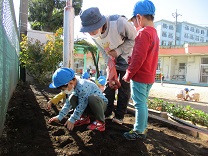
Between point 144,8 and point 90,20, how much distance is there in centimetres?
58

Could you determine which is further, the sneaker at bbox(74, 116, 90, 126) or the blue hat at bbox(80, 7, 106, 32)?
the sneaker at bbox(74, 116, 90, 126)

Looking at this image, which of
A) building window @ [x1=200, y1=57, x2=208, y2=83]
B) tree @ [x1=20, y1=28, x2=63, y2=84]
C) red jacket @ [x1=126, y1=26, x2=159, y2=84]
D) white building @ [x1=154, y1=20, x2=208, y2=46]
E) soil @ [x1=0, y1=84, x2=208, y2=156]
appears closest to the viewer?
soil @ [x1=0, y1=84, x2=208, y2=156]

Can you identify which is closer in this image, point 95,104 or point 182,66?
point 95,104

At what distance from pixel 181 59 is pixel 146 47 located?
2326 centimetres

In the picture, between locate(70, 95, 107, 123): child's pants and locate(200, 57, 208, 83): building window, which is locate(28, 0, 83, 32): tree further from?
locate(70, 95, 107, 123): child's pants

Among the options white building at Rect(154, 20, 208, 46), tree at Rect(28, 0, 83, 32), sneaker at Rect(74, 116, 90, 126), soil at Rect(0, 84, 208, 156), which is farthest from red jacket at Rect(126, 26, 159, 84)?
white building at Rect(154, 20, 208, 46)

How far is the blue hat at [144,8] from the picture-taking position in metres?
2.07

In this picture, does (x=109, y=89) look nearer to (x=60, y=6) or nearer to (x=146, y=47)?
(x=146, y=47)

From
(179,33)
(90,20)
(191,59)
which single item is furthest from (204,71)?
(179,33)

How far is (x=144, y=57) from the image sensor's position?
203cm

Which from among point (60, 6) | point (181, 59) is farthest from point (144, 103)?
point (181, 59)

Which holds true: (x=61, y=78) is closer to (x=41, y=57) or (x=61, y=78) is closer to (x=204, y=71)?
(x=41, y=57)

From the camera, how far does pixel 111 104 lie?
2.92 metres

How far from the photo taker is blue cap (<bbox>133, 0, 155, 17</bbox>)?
207 centimetres
